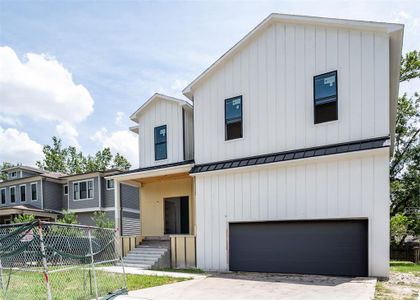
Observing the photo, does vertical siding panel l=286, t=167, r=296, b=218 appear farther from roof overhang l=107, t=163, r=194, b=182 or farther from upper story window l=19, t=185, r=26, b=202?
upper story window l=19, t=185, r=26, b=202

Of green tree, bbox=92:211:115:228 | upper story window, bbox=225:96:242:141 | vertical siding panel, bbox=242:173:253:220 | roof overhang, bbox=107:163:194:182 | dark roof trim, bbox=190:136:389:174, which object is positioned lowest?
A: green tree, bbox=92:211:115:228

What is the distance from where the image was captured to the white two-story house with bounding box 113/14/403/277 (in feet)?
31.7

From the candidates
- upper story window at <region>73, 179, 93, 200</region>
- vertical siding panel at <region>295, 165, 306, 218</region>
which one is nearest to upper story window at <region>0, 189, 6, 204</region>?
upper story window at <region>73, 179, 93, 200</region>

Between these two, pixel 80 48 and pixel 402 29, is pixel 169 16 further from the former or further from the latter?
pixel 402 29

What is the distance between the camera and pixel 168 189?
16.7 metres

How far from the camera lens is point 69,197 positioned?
86.7 ft

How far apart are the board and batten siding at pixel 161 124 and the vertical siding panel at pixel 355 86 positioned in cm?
734

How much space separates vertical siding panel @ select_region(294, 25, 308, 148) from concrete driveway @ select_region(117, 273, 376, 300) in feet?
13.5

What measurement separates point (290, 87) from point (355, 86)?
6.66 feet

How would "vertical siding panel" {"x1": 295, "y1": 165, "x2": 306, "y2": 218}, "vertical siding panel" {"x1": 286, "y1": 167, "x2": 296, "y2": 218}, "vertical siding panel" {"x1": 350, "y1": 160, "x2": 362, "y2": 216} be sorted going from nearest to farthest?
"vertical siding panel" {"x1": 350, "y1": 160, "x2": 362, "y2": 216}
"vertical siding panel" {"x1": 295, "y1": 165, "x2": 306, "y2": 218}
"vertical siding panel" {"x1": 286, "y1": 167, "x2": 296, "y2": 218}

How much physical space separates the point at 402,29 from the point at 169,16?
7261 mm

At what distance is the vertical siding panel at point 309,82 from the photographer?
1076cm

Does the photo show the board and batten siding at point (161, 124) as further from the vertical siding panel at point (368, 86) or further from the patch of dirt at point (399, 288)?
the patch of dirt at point (399, 288)

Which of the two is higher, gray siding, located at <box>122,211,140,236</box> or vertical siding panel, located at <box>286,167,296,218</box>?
vertical siding panel, located at <box>286,167,296,218</box>
